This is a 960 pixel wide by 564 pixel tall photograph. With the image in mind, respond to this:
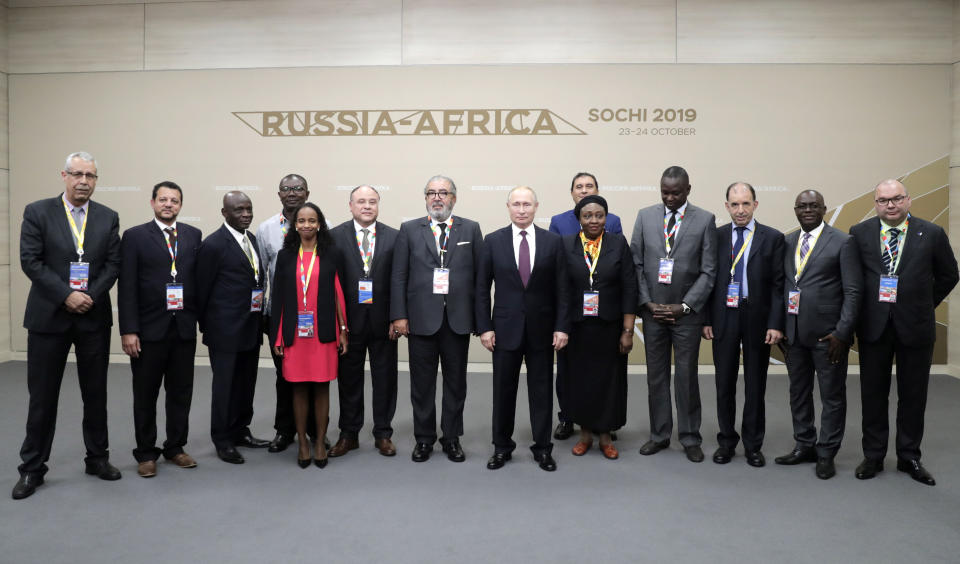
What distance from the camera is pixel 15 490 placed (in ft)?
10.6

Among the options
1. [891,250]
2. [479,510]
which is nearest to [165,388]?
[479,510]

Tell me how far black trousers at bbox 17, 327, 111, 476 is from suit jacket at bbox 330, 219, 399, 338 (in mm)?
1406

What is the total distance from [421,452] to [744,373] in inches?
84.8

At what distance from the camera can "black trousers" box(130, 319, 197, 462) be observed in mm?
3580

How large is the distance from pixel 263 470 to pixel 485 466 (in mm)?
1374

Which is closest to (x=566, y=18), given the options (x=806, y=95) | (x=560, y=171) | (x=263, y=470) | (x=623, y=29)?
(x=623, y=29)

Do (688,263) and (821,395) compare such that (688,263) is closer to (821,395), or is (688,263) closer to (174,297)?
(821,395)

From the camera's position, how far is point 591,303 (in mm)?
3787

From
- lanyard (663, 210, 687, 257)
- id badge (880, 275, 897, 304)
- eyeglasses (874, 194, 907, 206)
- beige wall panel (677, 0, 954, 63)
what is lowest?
id badge (880, 275, 897, 304)

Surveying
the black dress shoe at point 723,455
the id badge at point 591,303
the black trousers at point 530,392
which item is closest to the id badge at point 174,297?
the black trousers at point 530,392

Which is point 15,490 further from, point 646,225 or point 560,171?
point 560,171

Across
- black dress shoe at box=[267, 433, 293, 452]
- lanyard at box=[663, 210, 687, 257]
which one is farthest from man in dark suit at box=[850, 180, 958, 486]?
black dress shoe at box=[267, 433, 293, 452]

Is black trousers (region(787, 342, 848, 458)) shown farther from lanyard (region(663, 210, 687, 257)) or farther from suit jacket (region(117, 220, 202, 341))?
suit jacket (region(117, 220, 202, 341))

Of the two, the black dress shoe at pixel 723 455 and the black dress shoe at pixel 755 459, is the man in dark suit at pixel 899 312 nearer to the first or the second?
the black dress shoe at pixel 755 459
